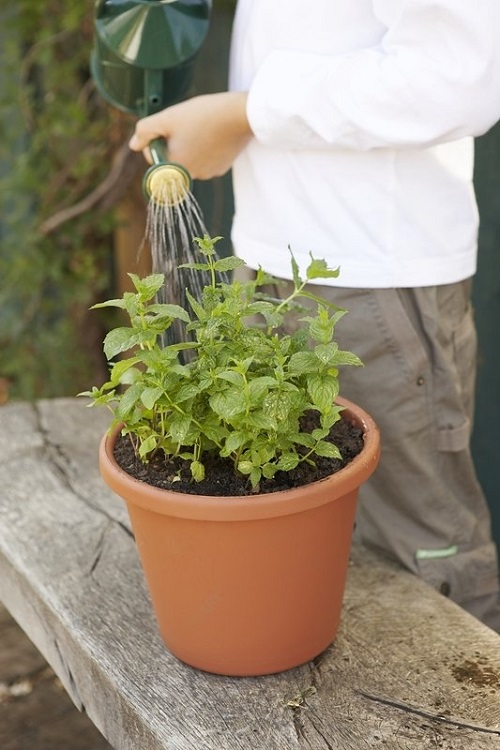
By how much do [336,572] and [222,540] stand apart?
0.17m

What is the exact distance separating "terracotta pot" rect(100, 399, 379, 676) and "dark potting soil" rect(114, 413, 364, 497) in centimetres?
2

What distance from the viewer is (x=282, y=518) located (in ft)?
3.56

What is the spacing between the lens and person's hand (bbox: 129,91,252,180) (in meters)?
1.37

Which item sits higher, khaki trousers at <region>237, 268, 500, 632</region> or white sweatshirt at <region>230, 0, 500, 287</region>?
white sweatshirt at <region>230, 0, 500, 287</region>

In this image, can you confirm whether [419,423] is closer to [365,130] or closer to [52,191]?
[365,130]

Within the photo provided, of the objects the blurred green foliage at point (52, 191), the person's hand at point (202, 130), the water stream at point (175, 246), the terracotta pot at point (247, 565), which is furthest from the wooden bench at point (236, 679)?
the blurred green foliage at point (52, 191)

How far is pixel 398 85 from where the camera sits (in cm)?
120

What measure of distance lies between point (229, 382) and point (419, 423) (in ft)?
1.42

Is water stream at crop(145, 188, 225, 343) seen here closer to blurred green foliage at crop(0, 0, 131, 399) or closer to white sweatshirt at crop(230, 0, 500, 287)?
white sweatshirt at crop(230, 0, 500, 287)

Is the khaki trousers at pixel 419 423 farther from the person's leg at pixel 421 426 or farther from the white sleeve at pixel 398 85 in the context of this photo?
the white sleeve at pixel 398 85

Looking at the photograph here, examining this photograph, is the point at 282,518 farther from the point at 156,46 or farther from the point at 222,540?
the point at 156,46

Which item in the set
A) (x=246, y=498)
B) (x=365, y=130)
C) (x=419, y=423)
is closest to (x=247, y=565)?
(x=246, y=498)

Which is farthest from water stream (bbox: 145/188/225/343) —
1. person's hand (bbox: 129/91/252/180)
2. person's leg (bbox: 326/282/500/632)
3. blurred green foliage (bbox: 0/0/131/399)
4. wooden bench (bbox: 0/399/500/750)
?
blurred green foliage (bbox: 0/0/131/399)

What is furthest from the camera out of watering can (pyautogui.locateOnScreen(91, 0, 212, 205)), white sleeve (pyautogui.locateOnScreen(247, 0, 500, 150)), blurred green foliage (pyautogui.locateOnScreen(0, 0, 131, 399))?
blurred green foliage (pyautogui.locateOnScreen(0, 0, 131, 399))
